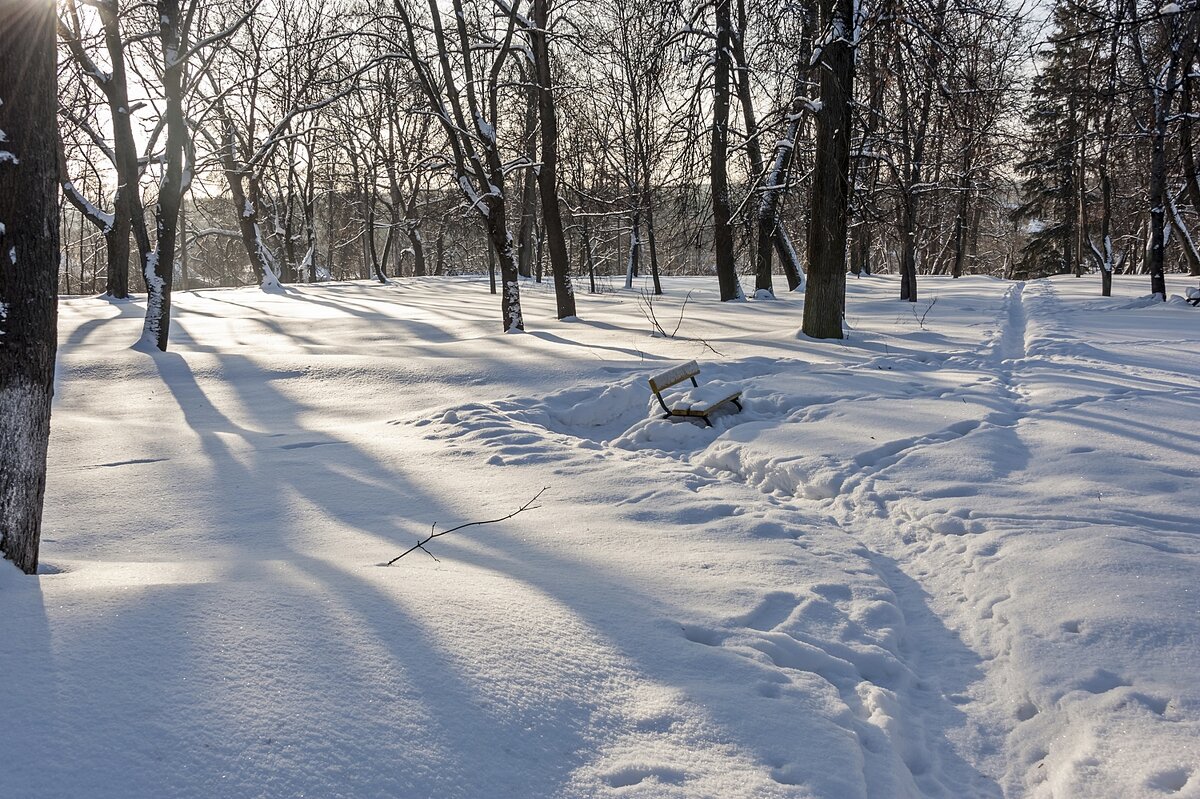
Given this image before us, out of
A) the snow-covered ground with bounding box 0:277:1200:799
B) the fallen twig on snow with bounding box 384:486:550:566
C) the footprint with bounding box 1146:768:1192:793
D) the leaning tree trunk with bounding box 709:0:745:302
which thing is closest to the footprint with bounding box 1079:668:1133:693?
the snow-covered ground with bounding box 0:277:1200:799

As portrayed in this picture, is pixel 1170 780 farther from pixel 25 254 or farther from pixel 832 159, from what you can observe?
→ pixel 832 159

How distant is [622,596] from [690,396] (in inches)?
172

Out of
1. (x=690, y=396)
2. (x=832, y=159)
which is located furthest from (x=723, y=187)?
(x=690, y=396)

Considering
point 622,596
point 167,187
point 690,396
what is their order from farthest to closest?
point 167,187, point 690,396, point 622,596

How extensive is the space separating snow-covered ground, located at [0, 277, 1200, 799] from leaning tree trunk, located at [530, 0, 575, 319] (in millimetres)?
6196

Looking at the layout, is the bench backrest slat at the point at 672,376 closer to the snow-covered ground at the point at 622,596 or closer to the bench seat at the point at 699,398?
Answer: the bench seat at the point at 699,398

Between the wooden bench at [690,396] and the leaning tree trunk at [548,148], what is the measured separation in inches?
257

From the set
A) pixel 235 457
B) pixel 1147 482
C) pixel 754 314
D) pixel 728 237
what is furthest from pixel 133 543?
pixel 728 237

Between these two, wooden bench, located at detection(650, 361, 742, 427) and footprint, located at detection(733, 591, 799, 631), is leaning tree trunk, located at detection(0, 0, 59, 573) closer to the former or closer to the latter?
footprint, located at detection(733, 591, 799, 631)

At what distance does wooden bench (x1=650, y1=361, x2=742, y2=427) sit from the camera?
700cm

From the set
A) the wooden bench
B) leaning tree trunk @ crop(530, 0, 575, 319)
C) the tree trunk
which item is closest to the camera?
the wooden bench

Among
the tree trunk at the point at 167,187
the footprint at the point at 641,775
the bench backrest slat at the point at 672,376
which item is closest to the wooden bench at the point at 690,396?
the bench backrest slat at the point at 672,376

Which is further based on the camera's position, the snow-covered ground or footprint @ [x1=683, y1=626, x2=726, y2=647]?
footprint @ [x1=683, y1=626, x2=726, y2=647]

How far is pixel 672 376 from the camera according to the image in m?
7.41
